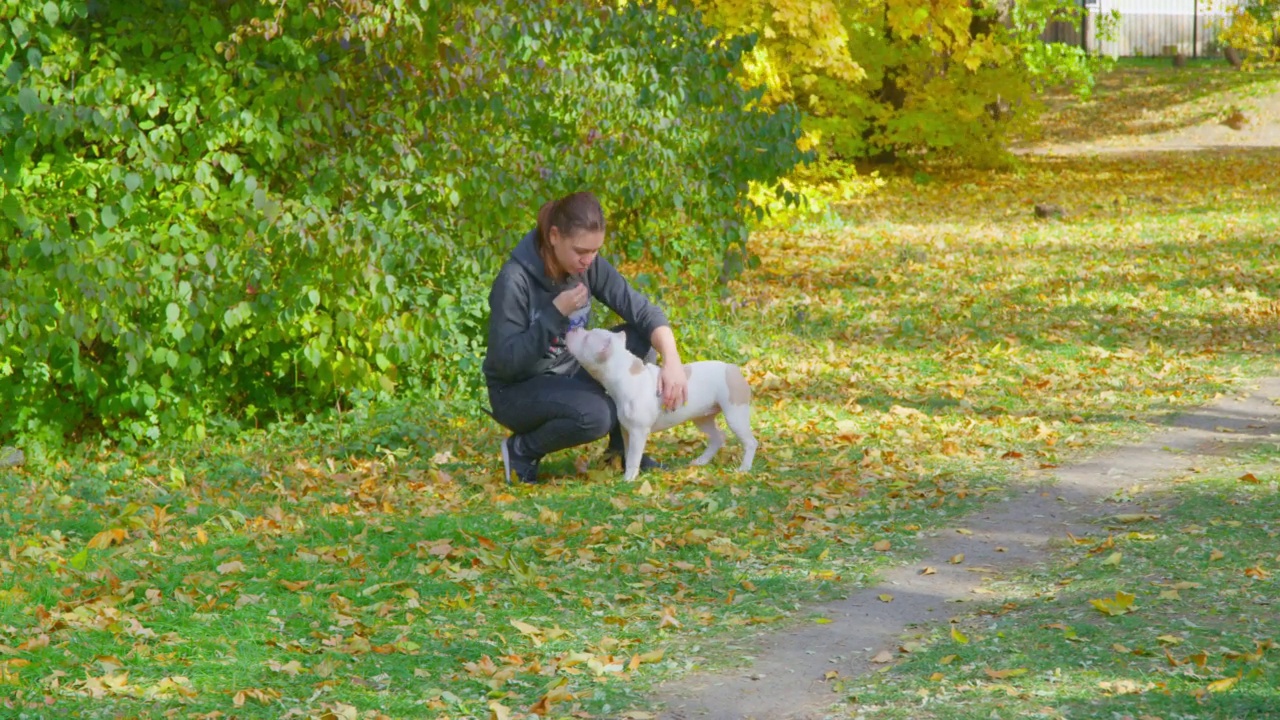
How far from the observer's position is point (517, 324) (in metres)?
5.94

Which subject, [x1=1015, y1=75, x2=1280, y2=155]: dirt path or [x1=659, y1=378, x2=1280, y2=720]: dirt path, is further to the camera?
[x1=1015, y1=75, x2=1280, y2=155]: dirt path

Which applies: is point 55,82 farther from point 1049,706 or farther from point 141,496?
point 1049,706

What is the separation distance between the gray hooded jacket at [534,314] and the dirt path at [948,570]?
5.52ft

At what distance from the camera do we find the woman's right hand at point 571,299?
225 inches

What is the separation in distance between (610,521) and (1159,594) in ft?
7.12

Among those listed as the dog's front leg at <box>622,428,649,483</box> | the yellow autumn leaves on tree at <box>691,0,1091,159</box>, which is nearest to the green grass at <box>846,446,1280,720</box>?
the dog's front leg at <box>622,428,649,483</box>

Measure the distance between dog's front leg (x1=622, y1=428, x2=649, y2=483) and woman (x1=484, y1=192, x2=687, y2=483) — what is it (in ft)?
0.37

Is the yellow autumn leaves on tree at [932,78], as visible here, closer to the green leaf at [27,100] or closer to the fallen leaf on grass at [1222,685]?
the green leaf at [27,100]

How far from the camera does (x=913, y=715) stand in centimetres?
371

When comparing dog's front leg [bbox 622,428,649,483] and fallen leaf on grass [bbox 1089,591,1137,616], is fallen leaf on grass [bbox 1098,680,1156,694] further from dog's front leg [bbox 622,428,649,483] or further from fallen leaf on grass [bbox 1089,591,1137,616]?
dog's front leg [bbox 622,428,649,483]

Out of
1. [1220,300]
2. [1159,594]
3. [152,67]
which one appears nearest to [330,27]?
[152,67]

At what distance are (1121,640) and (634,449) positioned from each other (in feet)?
8.28

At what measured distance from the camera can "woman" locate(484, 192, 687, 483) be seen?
5766 mm

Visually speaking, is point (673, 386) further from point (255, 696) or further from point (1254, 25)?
point (1254, 25)
